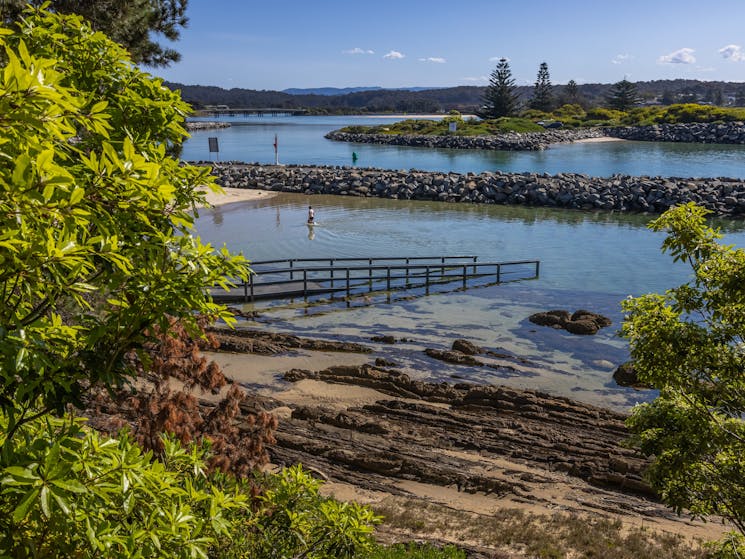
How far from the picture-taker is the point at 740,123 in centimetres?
11419

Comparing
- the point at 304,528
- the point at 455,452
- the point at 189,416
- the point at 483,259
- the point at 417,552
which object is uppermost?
the point at 304,528

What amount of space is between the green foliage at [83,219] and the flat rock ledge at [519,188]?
46369mm

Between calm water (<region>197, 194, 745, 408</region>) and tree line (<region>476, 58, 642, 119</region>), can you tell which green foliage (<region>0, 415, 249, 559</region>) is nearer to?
calm water (<region>197, 194, 745, 408</region>)

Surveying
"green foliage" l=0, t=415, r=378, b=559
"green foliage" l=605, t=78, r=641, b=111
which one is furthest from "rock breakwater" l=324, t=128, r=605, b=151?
"green foliage" l=0, t=415, r=378, b=559

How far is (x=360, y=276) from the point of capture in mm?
28531

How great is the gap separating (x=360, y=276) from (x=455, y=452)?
16.1 metres

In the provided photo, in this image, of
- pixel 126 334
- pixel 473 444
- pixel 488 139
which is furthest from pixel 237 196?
pixel 488 139

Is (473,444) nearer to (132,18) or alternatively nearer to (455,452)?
(455,452)

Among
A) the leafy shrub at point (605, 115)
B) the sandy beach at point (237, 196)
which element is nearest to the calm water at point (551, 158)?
the sandy beach at point (237, 196)

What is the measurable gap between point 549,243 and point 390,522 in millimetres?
28814

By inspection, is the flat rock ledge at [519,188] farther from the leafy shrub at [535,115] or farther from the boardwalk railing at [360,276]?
the leafy shrub at [535,115]

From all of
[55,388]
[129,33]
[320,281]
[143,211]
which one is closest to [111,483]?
[55,388]

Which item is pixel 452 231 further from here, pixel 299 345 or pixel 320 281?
pixel 299 345

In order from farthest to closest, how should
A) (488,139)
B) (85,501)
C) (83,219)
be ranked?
(488,139) < (85,501) < (83,219)
